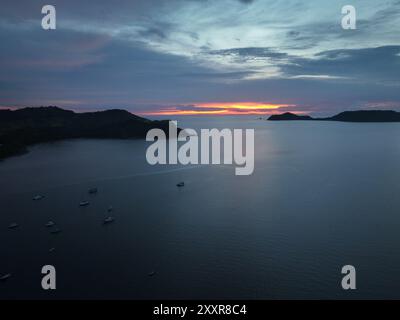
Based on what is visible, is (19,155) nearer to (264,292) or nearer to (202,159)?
(202,159)

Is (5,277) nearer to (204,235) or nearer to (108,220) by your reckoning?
(108,220)

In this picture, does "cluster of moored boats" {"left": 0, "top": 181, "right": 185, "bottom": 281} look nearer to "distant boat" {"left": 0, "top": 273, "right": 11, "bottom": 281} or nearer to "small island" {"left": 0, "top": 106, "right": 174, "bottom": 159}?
"distant boat" {"left": 0, "top": 273, "right": 11, "bottom": 281}

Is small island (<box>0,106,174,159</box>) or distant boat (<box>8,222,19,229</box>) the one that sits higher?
small island (<box>0,106,174,159</box>)

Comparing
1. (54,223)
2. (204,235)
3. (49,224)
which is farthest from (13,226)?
(204,235)

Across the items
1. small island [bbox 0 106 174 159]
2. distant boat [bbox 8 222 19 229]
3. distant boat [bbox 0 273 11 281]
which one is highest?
small island [bbox 0 106 174 159]

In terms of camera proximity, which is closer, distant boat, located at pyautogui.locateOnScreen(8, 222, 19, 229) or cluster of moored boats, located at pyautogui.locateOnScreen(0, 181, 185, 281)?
cluster of moored boats, located at pyautogui.locateOnScreen(0, 181, 185, 281)

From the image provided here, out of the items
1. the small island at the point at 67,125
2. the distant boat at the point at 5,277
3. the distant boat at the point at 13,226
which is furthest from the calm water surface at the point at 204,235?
the small island at the point at 67,125

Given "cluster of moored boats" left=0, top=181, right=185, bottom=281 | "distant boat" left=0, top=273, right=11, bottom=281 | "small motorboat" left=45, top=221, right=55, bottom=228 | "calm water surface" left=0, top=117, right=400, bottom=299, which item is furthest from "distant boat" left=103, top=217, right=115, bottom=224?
"distant boat" left=0, top=273, right=11, bottom=281
